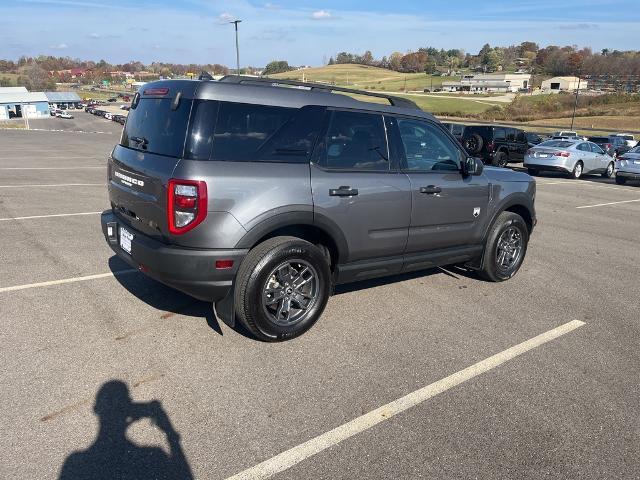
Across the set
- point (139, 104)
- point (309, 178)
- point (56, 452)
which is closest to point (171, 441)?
point (56, 452)

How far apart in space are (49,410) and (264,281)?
5.21 feet

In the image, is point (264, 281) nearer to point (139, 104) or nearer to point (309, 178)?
point (309, 178)

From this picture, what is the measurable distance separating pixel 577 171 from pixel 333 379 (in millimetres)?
17971

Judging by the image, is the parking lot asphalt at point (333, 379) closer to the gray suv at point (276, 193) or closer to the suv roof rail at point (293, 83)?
the gray suv at point (276, 193)

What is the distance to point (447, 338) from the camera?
427 centimetres

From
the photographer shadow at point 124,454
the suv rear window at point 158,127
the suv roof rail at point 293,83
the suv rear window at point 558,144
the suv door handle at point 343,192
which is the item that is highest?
the suv roof rail at point 293,83

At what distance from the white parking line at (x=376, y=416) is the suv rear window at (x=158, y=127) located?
6.93 feet

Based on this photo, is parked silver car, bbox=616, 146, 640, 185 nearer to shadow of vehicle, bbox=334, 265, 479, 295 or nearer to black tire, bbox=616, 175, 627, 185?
black tire, bbox=616, 175, 627, 185

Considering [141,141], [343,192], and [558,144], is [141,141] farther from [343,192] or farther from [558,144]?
[558,144]

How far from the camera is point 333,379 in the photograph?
3537 millimetres

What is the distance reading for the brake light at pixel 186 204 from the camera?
3.50 metres

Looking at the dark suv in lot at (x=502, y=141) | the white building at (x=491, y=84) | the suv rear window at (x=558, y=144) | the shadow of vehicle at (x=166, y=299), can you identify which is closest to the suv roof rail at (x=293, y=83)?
the shadow of vehicle at (x=166, y=299)

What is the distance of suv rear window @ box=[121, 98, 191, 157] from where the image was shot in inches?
145

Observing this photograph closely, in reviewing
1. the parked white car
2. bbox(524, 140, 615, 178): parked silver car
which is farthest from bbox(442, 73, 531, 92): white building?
bbox(524, 140, 615, 178): parked silver car
